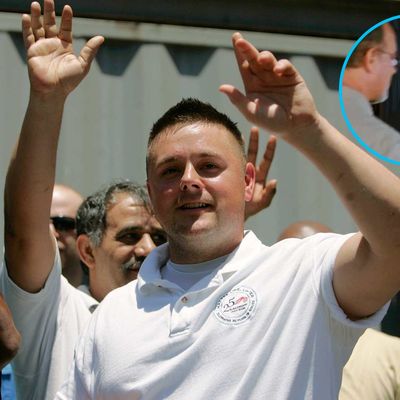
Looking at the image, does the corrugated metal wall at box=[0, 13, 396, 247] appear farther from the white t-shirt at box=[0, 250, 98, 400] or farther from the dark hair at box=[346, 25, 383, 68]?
the dark hair at box=[346, 25, 383, 68]

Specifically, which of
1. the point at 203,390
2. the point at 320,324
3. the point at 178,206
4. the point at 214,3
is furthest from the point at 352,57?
the point at 214,3

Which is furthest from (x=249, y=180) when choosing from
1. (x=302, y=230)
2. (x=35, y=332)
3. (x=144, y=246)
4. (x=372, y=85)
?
(x=302, y=230)

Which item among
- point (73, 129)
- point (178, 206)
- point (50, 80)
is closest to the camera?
point (178, 206)

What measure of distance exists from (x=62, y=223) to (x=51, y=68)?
1501mm

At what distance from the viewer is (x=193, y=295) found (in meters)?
2.38

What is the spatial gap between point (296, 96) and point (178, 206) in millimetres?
495

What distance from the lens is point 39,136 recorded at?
2.69 meters

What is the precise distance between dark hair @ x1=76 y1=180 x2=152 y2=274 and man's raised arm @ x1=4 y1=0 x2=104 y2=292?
0.88 metres

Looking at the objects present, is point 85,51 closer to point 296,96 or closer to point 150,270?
point 150,270

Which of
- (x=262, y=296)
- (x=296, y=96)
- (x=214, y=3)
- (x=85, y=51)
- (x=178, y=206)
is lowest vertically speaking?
(x=262, y=296)

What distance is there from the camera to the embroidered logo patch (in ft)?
7.47

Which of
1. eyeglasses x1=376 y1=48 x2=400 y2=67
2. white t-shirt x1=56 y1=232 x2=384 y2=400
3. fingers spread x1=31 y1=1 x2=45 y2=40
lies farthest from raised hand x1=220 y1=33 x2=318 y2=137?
eyeglasses x1=376 y1=48 x2=400 y2=67

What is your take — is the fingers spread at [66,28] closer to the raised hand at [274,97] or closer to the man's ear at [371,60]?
the raised hand at [274,97]

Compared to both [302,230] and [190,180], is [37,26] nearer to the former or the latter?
[190,180]
